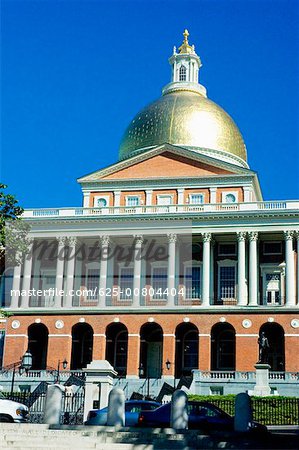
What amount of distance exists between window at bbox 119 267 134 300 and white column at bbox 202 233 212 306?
19.4ft

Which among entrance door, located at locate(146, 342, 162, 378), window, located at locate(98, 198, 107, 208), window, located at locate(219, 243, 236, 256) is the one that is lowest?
entrance door, located at locate(146, 342, 162, 378)

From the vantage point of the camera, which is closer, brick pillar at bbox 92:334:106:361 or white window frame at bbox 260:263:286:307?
brick pillar at bbox 92:334:106:361

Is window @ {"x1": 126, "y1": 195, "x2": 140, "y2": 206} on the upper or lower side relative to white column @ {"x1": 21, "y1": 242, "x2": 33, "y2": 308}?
upper

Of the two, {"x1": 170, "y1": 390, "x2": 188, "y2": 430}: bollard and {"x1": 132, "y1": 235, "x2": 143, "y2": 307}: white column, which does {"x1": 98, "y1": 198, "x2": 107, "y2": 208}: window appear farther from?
{"x1": 170, "y1": 390, "x2": 188, "y2": 430}: bollard

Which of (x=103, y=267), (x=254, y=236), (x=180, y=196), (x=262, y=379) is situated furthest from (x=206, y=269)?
(x=262, y=379)

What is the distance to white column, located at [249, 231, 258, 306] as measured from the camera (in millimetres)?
59531

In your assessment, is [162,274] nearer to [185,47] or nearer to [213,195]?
[213,195]

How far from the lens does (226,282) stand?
2468 inches

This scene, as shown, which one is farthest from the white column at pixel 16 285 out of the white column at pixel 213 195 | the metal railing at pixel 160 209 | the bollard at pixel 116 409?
the bollard at pixel 116 409

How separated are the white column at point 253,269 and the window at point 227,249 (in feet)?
8.89

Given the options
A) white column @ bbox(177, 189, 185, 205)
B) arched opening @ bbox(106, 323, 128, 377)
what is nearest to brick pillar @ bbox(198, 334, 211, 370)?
arched opening @ bbox(106, 323, 128, 377)

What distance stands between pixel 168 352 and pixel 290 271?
10.8 meters

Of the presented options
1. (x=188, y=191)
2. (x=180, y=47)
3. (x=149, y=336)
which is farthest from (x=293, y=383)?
(x=180, y=47)

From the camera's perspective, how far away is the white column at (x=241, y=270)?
5966 cm
